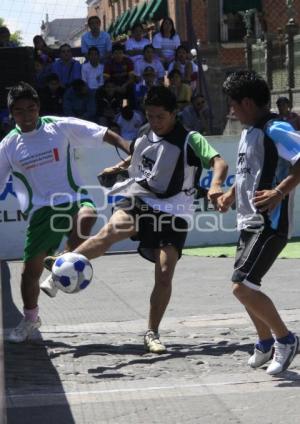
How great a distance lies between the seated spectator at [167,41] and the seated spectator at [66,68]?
79.4 inches

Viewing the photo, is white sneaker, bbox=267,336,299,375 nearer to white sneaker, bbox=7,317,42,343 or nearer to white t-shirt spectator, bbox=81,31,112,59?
white sneaker, bbox=7,317,42,343

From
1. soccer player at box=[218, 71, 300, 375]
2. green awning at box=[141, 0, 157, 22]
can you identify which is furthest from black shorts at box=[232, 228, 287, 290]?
green awning at box=[141, 0, 157, 22]

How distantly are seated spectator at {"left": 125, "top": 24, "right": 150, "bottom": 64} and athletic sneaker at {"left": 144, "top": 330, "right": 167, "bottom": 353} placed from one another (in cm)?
Answer: 1059

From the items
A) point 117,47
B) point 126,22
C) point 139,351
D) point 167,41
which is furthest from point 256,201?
point 126,22

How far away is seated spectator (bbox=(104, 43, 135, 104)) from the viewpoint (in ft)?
53.2

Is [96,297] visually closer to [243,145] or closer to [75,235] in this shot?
[75,235]

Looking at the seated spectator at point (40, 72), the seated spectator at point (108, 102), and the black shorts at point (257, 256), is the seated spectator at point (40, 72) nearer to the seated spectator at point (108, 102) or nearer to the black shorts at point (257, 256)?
the seated spectator at point (108, 102)

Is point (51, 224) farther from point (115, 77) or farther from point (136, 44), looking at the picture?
point (136, 44)

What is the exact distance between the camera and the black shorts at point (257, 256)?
19.2ft

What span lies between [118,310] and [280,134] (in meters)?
3.47

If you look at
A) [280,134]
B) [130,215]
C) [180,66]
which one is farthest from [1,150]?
[180,66]

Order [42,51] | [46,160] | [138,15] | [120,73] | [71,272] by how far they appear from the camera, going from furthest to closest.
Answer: [138,15]
[42,51]
[120,73]
[46,160]
[71,272]

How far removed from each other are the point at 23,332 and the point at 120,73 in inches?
381

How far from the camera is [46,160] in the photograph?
7070 millimetres
